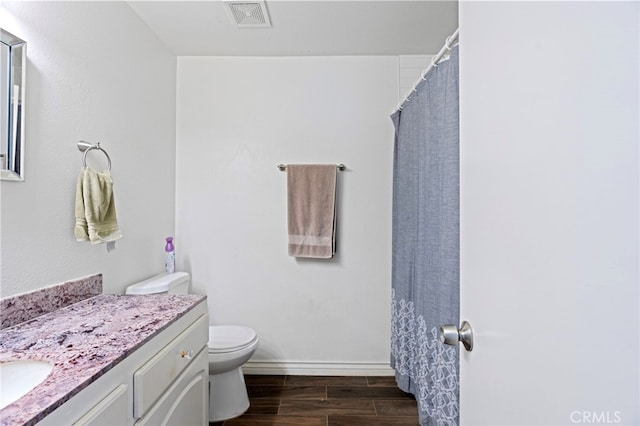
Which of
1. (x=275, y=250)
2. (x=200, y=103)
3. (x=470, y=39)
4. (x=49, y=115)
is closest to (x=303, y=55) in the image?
(x=200, y=103)

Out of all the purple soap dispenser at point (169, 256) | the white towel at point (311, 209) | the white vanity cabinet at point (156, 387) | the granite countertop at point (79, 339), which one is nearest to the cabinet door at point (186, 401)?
the white vanity cabinet at point (156, 387)

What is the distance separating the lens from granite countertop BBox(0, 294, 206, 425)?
681mm

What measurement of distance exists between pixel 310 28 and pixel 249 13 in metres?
0.37

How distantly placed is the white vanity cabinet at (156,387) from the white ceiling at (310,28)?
1.62 metres

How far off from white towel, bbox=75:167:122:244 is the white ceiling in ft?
3.52

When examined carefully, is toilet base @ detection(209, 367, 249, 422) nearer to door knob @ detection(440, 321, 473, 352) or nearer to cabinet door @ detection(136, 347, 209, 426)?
cabinet door @ detection(136, 347, 209, 426)

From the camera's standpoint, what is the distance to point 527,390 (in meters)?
0.50

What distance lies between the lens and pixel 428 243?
157 cm

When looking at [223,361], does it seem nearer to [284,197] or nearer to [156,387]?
[156,387]

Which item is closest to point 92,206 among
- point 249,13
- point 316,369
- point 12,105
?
point 12,105

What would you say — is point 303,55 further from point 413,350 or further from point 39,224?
point 413,350

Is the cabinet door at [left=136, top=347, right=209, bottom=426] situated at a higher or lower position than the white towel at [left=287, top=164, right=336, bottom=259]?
lower

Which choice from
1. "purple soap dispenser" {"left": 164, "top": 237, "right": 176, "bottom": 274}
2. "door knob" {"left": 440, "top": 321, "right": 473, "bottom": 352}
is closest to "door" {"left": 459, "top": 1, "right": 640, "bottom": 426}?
"door knob" {"left": 440, "top": 321, "right": 473, "bottom": 352}

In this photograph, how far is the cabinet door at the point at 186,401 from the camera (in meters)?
1.07
